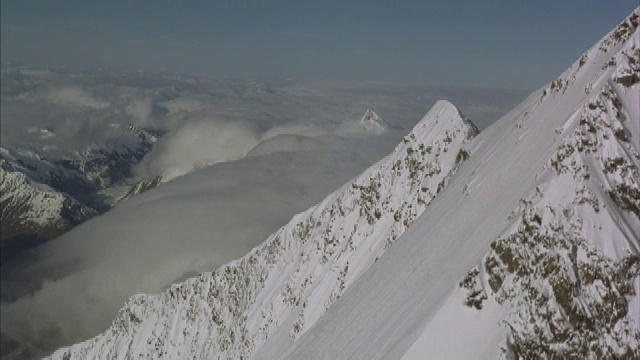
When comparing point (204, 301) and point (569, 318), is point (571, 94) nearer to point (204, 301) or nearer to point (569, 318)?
point (569, 318)

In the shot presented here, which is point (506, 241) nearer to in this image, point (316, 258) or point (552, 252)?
point (552, 252)

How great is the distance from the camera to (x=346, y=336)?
2408 inches

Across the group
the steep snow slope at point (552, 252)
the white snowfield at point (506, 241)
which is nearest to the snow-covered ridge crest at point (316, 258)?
the white snowfield at point (506, 241)

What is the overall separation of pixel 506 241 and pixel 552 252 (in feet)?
9.66

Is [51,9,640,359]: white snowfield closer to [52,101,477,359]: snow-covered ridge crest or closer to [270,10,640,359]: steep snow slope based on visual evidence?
[270,10,640,359]: steep snow slope

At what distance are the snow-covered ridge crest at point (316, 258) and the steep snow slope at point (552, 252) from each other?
2723 centimetres

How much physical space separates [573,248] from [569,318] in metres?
4.31

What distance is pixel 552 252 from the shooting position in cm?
3822

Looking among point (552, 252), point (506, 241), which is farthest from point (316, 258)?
point (552, 252)

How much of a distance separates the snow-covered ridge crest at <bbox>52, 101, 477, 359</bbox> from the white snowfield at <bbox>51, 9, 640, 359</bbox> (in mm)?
420

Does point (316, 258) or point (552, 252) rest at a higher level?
point (316, 258)

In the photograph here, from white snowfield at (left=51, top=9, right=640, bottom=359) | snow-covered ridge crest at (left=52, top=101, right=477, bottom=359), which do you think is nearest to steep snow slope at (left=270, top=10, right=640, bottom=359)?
white snowfield at (left=51, top=9, right=640, bottom=359)

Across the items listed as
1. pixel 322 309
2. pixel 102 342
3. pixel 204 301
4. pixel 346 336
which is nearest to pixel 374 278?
pixel 346 336

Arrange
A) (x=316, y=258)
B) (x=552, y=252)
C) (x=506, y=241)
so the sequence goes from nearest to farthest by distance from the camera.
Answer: (x=552, y=252)
(x=506, y=241)
(x=316, y=258)
